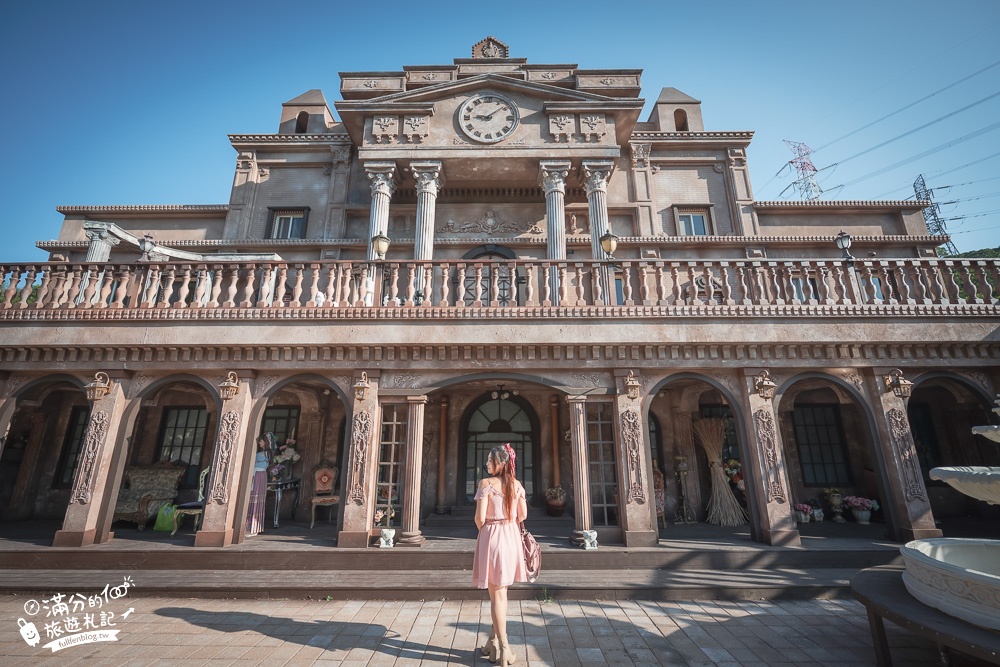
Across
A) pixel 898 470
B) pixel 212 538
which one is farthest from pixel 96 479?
pixel 898 470

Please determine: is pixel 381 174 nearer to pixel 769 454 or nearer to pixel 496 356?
pixel 496 356

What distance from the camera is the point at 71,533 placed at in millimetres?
7758

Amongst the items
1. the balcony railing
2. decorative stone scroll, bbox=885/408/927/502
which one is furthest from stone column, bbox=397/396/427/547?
decorative stone scroll, bbox=885/408/927/502

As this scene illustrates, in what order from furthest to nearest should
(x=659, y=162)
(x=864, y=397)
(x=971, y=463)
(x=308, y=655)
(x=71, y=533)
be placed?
(x=659, y=162)
(x=971, y=463)
(x=864, y=397)
(x=71, y=533)
(x=308, y=655)

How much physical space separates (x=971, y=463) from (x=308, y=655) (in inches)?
591

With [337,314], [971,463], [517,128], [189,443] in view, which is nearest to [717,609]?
[337,314]

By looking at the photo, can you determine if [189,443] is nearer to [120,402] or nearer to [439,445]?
[120,402]

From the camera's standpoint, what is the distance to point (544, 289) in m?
9.09

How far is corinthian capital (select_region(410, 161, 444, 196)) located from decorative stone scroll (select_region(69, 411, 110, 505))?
9.14 metres

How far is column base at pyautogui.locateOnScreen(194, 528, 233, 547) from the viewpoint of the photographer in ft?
25.4

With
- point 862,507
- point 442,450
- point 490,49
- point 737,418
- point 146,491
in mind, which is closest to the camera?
point 737,418

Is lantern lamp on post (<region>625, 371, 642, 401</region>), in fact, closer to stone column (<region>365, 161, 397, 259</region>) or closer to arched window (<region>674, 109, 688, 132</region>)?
stone column (<region>365, 161, 397, 259</region>)

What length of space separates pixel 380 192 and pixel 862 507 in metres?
15.4

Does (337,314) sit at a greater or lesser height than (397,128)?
lesser
